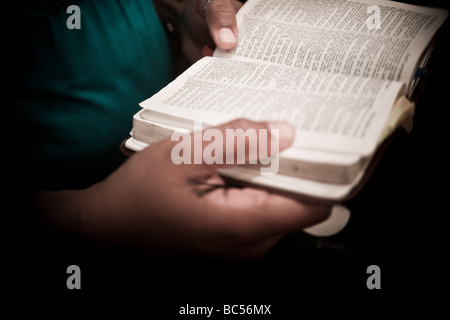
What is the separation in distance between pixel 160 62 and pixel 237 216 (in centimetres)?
54

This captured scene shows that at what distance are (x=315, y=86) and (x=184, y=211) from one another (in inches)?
11.4

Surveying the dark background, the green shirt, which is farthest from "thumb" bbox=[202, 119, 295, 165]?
the green shirt

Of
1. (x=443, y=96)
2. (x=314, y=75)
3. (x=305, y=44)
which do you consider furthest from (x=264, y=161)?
(x=443, y=96)

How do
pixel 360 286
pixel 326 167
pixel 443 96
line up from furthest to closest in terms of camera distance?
pixel 443 96 < pixel 360 286 < pixel 326 167

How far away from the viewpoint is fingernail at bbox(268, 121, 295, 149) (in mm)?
466

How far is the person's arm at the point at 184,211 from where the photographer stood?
469 mm

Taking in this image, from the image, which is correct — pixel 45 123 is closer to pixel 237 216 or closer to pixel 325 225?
pixel 237 216

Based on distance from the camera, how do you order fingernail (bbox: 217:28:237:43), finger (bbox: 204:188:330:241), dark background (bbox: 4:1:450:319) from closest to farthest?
finger (bbox: 204:188:330:241)
dark background (bbox: 4:1:450:319)
fingernail (bbox: 217:28:237:43)

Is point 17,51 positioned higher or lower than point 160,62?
lower

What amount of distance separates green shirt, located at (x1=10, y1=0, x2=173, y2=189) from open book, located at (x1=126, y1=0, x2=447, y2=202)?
166 mm

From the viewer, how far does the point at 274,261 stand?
0.66 meters

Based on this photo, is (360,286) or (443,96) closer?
(360,286)

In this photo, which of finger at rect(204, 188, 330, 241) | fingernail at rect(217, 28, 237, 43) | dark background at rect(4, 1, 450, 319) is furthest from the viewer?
fingernail at rect(217, 28, 237, 43)

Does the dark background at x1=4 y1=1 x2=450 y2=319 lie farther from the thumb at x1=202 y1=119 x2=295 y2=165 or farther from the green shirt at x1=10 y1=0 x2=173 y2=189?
the thumb at x1=202 y1=119 x2=295 y2=165
